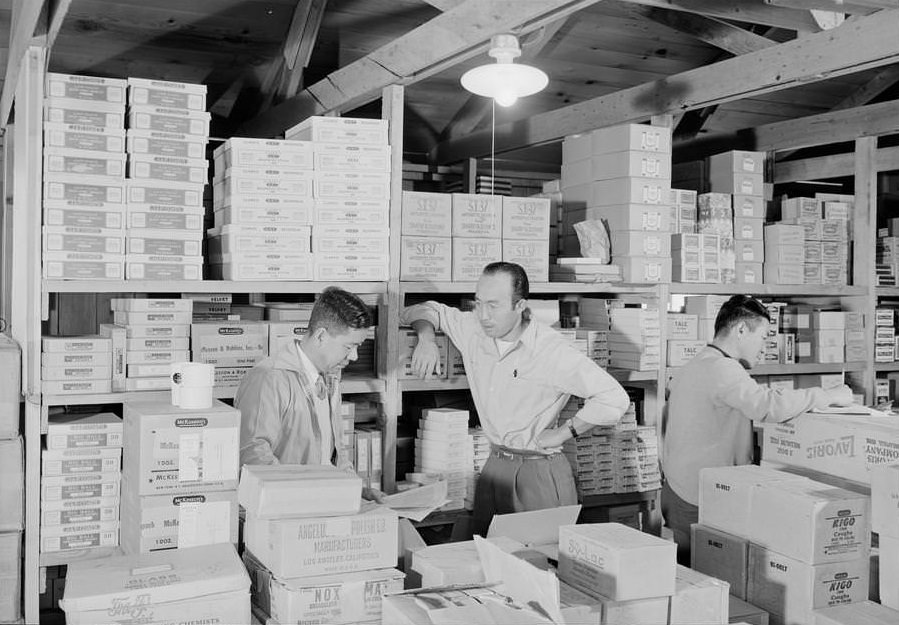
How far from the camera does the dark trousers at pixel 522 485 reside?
13.1 ft

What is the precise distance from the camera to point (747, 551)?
284 cm

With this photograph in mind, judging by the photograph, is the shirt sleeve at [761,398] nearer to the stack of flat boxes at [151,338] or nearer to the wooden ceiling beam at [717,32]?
the wooden ceiling beam at [717,32]

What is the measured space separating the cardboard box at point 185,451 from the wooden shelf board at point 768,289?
9.26 ft

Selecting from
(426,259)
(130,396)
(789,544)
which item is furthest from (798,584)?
(130,396)

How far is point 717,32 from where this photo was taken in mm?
5199

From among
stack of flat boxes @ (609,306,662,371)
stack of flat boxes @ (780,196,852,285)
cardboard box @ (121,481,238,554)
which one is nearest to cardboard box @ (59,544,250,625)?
cardboard box @ (121,481,238,554)

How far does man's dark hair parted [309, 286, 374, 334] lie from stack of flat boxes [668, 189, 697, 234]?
2369mm

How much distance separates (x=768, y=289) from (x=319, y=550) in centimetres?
381

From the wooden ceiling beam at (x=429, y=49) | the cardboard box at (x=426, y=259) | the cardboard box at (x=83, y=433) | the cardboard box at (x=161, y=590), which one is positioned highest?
the wooden ceiling beam at (x=429, y=49)

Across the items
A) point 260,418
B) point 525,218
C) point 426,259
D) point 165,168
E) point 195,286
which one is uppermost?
point 165,168

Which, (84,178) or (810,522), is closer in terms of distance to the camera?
(810,522)

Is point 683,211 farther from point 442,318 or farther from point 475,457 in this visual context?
point 475,457

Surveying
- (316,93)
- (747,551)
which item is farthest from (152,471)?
(316,93)

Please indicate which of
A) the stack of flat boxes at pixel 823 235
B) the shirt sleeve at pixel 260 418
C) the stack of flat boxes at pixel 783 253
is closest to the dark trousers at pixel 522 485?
the shirt sleeve at pixel 260 418
